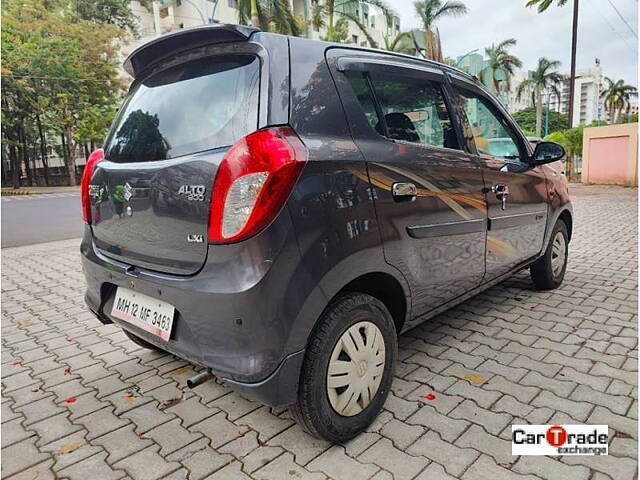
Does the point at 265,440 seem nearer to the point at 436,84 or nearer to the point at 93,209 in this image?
the point at 93,209

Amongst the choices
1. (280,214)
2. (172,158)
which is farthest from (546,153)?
(172,158)

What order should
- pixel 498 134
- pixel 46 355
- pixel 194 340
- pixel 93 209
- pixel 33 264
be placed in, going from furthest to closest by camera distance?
pixel 33 264 → pixel 498 134 → pixel 46 355 → pixel 93 209 → pixel 194 340

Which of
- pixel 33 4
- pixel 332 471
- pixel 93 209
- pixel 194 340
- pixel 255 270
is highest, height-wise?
pixel 33 4

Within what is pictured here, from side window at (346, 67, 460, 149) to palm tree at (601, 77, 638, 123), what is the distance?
204 feet

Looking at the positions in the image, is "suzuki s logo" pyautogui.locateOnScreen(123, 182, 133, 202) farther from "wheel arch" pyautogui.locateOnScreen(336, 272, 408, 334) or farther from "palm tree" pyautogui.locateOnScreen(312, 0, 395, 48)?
"palm tree" pyautogui.locateOnScreen(312, 0, 395, 48)

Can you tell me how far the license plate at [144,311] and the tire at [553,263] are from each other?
3194 millimetres

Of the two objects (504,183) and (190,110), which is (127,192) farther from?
(504,183)

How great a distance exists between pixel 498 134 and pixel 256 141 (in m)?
2.31

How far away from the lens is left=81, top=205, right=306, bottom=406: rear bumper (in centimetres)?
167

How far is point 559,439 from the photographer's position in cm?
207

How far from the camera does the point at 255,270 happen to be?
1.66 meters

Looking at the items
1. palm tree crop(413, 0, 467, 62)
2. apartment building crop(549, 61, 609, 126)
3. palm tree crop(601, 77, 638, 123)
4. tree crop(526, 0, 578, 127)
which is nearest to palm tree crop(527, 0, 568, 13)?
tree crop(526, 0, 578, 127)

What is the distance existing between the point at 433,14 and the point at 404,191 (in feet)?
86.2

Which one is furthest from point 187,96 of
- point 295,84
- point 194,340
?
point 194,340
